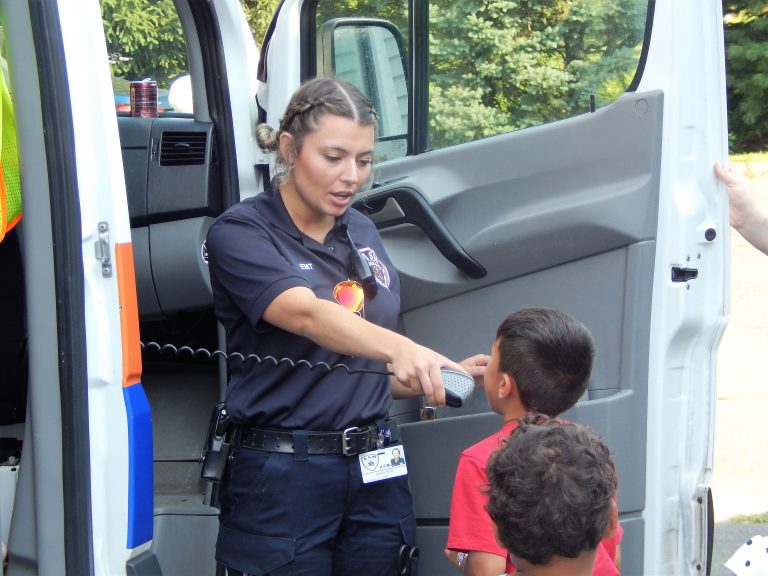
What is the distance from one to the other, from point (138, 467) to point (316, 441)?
1.33 ft

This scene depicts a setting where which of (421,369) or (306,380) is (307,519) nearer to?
(306,380)

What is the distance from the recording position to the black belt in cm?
243

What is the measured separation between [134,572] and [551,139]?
149 cm

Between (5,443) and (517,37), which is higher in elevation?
(517,37)

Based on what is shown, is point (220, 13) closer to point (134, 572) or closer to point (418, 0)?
point (418, 0)

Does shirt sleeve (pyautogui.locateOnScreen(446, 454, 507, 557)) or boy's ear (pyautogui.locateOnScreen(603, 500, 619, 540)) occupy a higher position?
boy's ear (pyautogui.locateOnScreen(603, 500, 619, 540))

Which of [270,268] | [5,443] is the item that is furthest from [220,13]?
[5,443]

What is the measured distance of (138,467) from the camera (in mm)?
2238

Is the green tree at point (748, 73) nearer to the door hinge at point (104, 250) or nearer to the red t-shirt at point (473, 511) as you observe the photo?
the red t-shirt at point (473, 511)

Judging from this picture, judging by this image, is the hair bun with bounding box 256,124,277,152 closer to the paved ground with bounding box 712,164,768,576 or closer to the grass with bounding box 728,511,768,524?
the paved ground with bounding box 712,164,768,576

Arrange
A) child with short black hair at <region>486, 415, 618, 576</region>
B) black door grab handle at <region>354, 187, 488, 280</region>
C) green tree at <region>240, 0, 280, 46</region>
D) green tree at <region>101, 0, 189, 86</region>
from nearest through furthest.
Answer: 1. child with short black hair at <region>486, 415, 618, 576</region>
2. black door grab handle at <region>354, 187, 488, 280</region>
3. green tree at <region>101, 0, 189, 86</region>
4. green tree at <region>240, 0, 280, 46</region>

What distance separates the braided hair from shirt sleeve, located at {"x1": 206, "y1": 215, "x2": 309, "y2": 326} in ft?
0.62

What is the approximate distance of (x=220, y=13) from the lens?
10.1ft

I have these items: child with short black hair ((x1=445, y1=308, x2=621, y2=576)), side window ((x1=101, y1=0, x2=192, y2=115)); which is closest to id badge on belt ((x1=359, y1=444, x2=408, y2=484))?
child with short black hair ((x1=445, y1=308, x2=621, y2=576))
